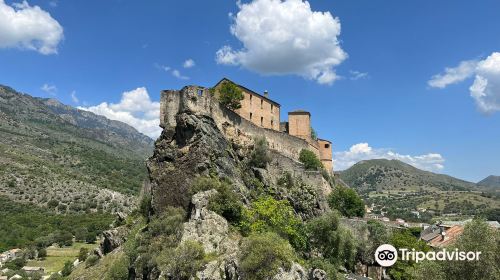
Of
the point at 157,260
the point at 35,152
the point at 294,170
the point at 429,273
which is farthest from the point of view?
the point at 35,152

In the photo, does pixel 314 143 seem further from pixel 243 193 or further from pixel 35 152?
pixel 35 152

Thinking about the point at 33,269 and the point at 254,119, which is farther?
the point at 33,269

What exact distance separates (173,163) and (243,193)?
7829 millimetres

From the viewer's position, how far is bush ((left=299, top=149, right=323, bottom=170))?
204 feet

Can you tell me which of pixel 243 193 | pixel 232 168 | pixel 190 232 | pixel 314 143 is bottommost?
pixel 190 232

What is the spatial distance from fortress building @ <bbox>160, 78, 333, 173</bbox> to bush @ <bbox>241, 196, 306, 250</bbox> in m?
11.4

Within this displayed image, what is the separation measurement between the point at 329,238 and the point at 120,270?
68.5ft

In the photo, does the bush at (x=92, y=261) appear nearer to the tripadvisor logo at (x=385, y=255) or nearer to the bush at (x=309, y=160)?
the bush at (x=309, y=160)

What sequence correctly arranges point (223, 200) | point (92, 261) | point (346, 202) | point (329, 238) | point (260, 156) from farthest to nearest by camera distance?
point (346, 202), point (92, 261), point (260, 156), point (329, 238), point (223, 200)

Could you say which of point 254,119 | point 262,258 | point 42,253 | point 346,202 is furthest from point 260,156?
point 42,253

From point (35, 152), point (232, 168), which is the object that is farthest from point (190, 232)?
point (35, 152)

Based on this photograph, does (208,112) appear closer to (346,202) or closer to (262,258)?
(262,258)

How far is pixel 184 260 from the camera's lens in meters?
27.7

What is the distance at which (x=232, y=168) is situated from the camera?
1671 inches
